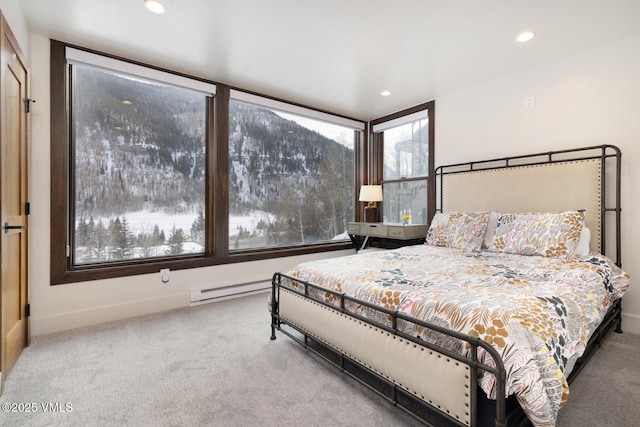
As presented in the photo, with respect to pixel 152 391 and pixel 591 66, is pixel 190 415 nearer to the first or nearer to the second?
pixel 152 391

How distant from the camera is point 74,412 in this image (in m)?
1.63

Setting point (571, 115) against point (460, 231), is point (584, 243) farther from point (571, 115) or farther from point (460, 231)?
point (571, 115)

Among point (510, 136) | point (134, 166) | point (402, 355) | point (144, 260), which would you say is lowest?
point (402, 355)

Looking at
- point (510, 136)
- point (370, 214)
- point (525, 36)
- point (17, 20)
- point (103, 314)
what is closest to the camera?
point (17, 20)

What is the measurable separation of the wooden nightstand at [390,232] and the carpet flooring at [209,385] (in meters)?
2.04

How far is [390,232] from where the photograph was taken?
163 inches

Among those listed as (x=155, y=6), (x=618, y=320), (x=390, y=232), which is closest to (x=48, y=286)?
(x=155, y=6)

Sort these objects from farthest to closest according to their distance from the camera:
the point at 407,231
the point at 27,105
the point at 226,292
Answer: the point at 407,231 < the point at 226,292 < the point at 27,105

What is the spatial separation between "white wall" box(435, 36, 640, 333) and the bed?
0.13 metres

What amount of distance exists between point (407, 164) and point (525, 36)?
2.21 m

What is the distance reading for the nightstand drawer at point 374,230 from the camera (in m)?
4.23

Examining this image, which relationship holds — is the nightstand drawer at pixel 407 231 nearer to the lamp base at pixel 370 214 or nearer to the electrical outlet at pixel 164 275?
the lamp base at pixel 370 214

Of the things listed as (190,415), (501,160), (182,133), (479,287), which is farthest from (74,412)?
(501,160)

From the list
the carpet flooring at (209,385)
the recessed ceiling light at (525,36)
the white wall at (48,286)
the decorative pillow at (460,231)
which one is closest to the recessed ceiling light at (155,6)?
the white wall at (48,286)
